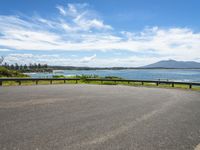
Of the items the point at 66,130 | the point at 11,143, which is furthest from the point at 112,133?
the point at 11,143

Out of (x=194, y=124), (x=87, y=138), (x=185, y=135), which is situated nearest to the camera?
(x=87, y=138)

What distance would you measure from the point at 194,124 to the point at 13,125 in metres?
5.81

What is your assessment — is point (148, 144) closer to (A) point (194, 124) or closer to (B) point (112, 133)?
(B) point (112, 133)

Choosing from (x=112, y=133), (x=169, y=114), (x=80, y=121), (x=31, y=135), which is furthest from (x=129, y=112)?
(x=31, y=135)

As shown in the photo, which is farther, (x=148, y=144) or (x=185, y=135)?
(x=185, y=135)

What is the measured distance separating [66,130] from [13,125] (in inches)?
70.0

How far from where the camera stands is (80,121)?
743 centimetres

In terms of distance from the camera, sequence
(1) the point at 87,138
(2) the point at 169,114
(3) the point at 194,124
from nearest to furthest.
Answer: (1) the point at 87,138, (3) the point at 194,124, (2) the point at 169,114

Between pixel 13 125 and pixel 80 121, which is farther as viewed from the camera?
pixel 80 121

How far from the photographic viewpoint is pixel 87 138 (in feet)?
18.4

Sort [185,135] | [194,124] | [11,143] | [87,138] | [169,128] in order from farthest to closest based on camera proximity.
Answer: [194,124], [169,128], [185,135], [87,138], [11,143]

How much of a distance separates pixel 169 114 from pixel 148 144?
3966 millimetres

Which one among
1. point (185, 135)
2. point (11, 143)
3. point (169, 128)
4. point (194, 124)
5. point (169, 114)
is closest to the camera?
point (11, 143)

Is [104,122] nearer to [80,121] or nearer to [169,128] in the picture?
[80,121]
